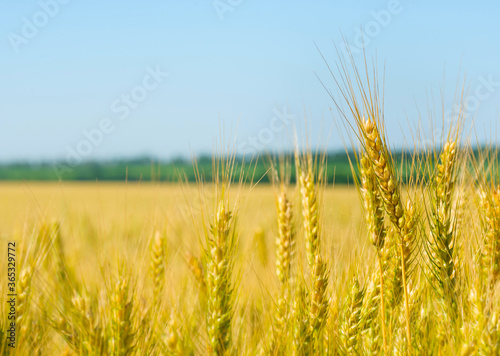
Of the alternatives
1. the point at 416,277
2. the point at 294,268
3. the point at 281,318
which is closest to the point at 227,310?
the point at 281,318

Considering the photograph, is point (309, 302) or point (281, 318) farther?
point (281, 318)

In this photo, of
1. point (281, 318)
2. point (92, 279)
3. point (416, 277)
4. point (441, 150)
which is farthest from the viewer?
point (92, 279)

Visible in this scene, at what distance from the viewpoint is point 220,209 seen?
82.0 inches

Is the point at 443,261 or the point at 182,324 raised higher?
the point at 443,261

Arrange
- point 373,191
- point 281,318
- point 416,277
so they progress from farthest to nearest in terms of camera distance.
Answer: point 416,277, point 281,318, point 373,191

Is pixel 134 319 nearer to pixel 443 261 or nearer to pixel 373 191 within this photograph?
pixel 373 191

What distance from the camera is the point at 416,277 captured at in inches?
92.9

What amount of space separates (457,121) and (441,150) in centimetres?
20

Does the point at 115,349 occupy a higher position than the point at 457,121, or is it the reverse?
the point at 457,121

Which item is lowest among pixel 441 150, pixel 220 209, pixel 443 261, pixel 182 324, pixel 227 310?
pixel 182 324

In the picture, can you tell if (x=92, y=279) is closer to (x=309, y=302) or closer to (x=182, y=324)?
(x=182, y=324)

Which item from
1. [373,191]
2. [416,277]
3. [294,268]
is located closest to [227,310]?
[294,268]

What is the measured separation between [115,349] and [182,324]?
0.47 metres

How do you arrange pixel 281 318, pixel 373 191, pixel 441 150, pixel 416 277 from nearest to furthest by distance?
pixel 373 191
pixel 441 150
pixel 281 318
pixel 416 277
